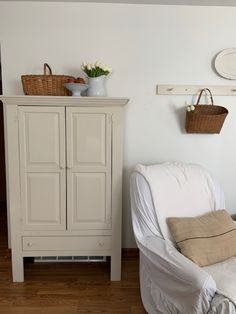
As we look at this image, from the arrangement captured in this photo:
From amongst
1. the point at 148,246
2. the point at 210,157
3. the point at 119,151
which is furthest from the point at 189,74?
the point at 148,246

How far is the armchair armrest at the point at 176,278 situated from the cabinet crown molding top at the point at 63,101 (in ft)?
3.26

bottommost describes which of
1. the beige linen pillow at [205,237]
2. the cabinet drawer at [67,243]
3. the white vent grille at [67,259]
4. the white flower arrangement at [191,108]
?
the white vent grille at [67,259]

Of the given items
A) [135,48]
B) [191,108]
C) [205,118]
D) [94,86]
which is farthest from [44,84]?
[205,118]

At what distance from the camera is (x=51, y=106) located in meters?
2.21

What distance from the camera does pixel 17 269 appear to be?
2.37 m

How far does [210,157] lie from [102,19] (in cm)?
151

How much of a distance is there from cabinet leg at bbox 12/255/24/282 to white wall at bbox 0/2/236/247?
1261mm

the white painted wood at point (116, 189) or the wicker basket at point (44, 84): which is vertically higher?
the wicker basket at point (44, 84)

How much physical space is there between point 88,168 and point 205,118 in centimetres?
102

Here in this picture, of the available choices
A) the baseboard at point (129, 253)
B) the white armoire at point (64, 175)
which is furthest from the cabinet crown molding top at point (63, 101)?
the baseboard at point (129, 253)

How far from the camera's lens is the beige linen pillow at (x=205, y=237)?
5.95ft

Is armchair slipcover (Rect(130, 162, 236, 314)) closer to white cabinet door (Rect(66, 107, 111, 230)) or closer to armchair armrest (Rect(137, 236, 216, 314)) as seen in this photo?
armchair armrest (Rect(137, 236, 216, 314))

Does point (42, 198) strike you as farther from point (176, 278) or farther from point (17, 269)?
point (176, 278)

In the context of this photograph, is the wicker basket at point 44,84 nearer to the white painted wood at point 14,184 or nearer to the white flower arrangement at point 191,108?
the white painted wood at point 14,184
